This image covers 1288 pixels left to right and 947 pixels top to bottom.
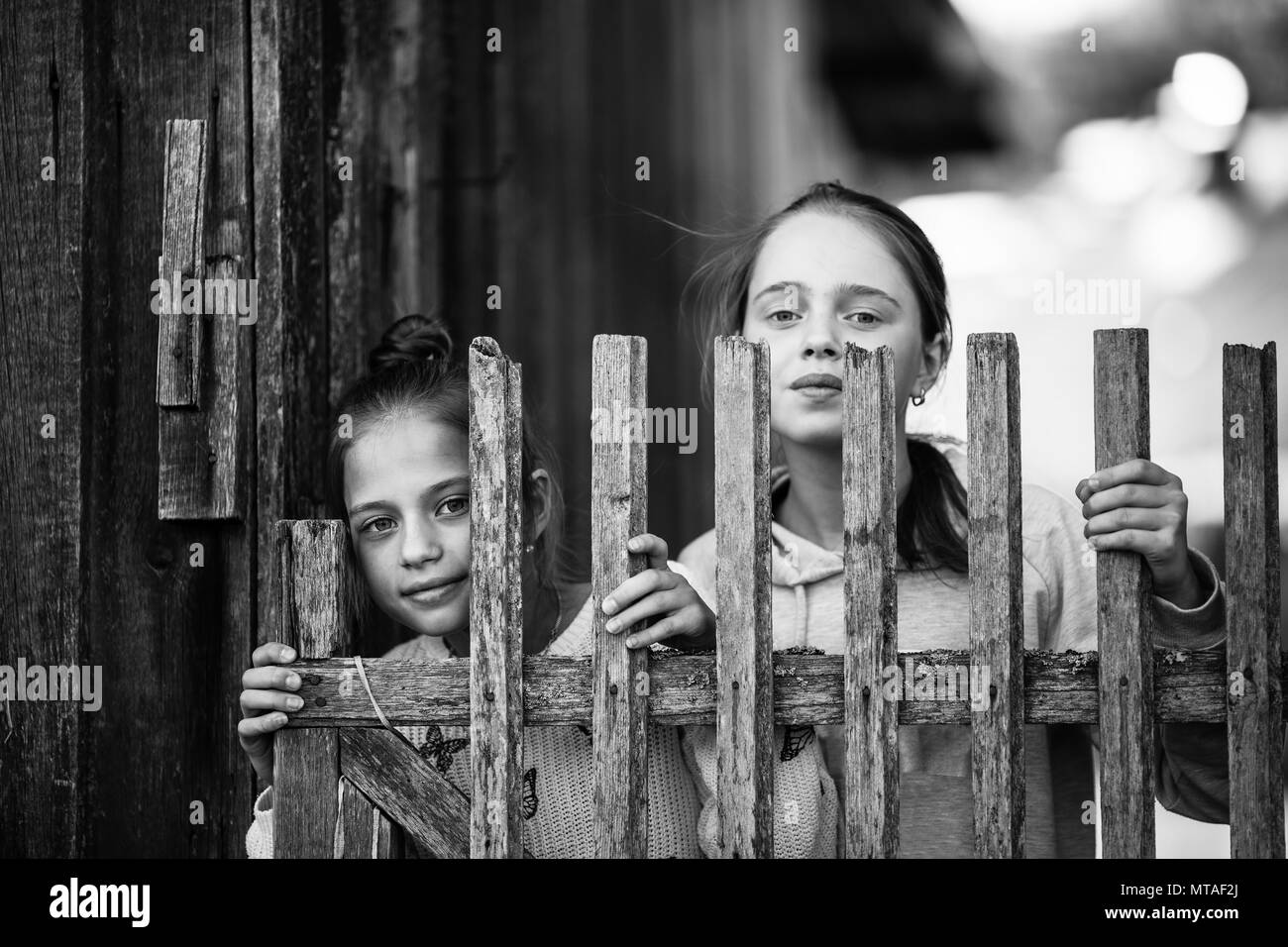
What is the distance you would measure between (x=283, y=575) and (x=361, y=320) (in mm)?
1241

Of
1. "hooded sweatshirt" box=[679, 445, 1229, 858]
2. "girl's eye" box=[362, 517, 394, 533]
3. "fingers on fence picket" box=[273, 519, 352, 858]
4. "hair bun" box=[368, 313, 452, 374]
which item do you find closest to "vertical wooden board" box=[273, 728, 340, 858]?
"fingers on fence picket" box=[273, 519, 352, 858]

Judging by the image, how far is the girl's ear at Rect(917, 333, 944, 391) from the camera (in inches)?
116

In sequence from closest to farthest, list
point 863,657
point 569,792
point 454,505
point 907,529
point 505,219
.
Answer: point 863,657
point 569,792
point 454,505
point 907,529
point 505,219

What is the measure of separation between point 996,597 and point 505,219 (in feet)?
7.67

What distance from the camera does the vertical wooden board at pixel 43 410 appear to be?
265 cm

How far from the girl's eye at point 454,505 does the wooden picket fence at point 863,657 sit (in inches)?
17.2

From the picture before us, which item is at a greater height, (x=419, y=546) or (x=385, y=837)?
(x=419, y=546)

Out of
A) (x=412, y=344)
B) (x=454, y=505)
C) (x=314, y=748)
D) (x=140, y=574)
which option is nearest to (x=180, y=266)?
(x=412, y=344)

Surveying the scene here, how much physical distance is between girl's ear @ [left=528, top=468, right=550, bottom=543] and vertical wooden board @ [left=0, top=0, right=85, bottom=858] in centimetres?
92

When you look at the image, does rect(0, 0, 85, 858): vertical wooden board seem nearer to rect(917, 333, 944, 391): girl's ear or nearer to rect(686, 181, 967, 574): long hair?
rect(686, 181, 967, 574): long hair

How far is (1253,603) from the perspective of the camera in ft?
7.14

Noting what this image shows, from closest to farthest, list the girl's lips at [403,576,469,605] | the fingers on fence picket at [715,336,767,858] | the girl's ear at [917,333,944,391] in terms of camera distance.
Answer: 1. the fingers on fence picket at [715,336,767,858]
2. the girl's lips at [403,576,469,605]
3. the girl's ear at [917,333,944,391]

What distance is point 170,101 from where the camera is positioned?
2.82m

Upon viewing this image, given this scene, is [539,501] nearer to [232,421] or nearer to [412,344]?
[412,344]
